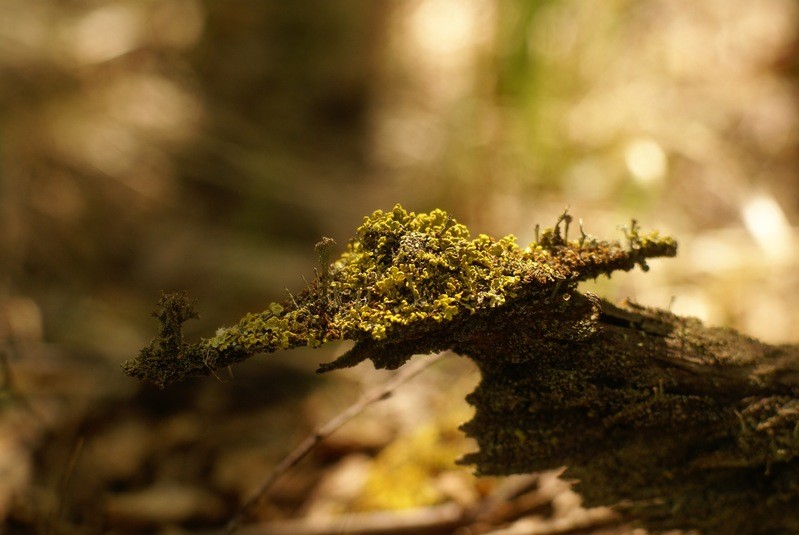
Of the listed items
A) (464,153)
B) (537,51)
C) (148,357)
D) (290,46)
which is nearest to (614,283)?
(464,153)

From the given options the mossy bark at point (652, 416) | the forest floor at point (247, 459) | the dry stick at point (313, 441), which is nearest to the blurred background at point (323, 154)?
the forest floor at point (247, 459)

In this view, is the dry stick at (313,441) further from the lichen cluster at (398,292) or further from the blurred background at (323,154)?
the blurred background at (323,154)

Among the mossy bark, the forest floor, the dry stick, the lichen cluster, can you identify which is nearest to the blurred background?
the forest floor

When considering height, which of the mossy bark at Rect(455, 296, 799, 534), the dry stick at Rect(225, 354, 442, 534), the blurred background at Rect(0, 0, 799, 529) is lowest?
the mossy bark at Rect(455, 296, 799, 534)

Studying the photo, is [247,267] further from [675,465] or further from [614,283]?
[675,465]

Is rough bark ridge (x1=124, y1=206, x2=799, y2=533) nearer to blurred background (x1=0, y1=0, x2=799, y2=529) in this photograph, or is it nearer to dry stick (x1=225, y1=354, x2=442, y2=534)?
dry stick (x1=225, y1=354, x2=442, y2=534)

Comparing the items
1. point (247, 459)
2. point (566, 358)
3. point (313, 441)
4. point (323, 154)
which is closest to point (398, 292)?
point (566, 358)
